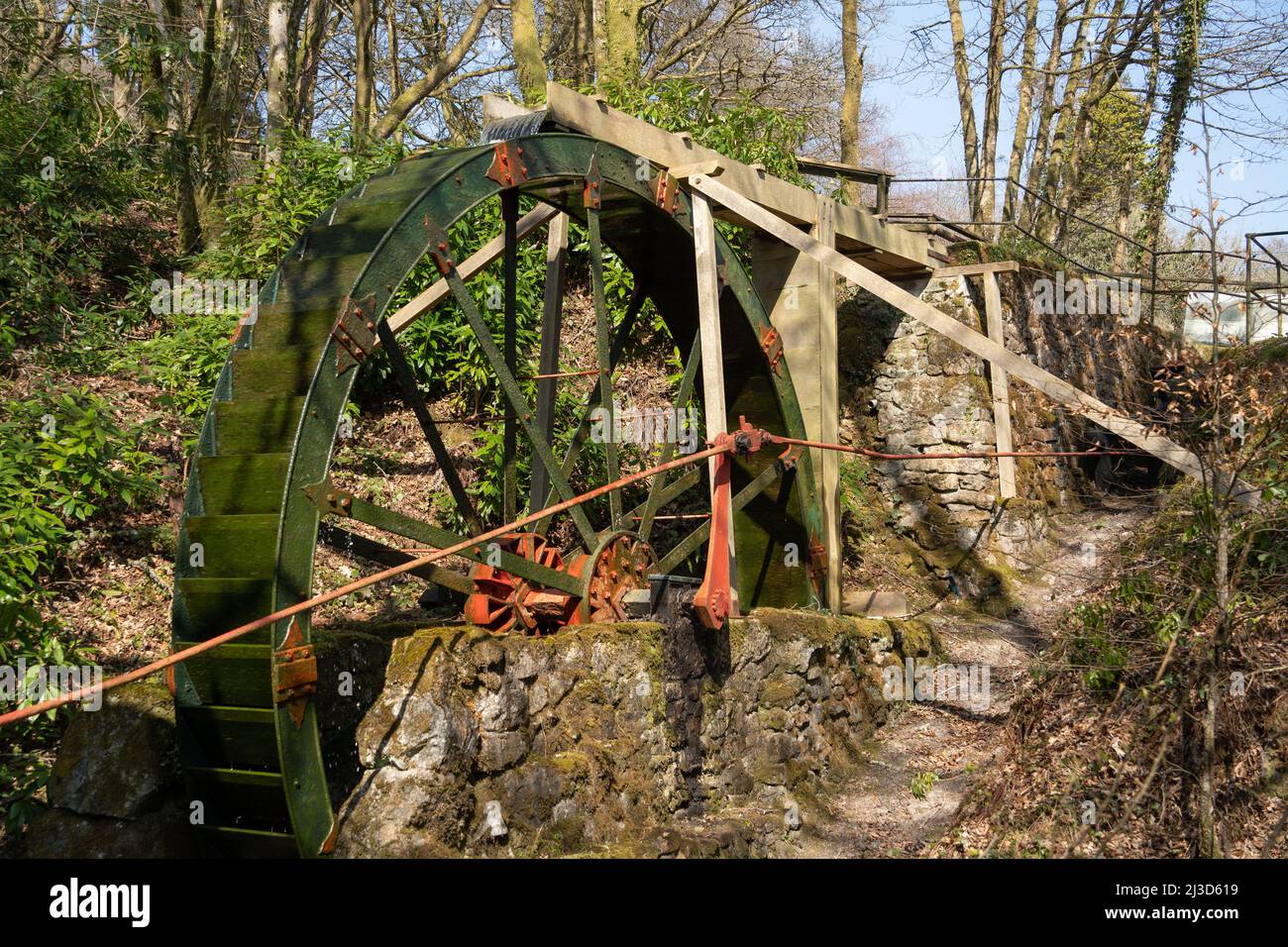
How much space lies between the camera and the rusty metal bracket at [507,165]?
5.06 meters

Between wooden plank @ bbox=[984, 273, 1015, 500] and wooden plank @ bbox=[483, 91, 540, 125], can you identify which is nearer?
wooden plank @ bbox=[483, 91, 540, 125]

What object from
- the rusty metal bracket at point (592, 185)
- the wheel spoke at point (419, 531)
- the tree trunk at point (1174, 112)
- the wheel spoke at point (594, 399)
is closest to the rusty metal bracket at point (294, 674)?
the wheel spoke at point (419, 531)

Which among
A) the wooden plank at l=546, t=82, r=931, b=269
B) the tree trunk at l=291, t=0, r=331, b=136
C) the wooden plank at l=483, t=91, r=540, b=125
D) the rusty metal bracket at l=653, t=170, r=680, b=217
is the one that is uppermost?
the tree trunk at l=291, t=0, r=331, b=136

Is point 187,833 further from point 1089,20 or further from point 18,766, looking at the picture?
point 1089,20

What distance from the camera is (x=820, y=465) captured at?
7535mm

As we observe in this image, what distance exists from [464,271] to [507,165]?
0.92m

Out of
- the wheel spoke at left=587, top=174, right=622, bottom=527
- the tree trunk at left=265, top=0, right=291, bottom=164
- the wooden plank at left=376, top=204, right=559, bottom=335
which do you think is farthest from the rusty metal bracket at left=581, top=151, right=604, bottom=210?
the tree trunk at left=265, top=0, right=291, bottom=164

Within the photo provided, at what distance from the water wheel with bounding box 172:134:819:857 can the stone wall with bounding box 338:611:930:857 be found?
34 centimetres

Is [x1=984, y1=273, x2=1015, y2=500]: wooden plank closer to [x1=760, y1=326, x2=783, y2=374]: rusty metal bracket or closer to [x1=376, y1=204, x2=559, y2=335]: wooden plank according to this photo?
[x1=760, y1=326, x2=783, y2=374]: rusty metal bracket

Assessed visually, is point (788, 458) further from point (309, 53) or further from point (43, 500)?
point (309, 53)

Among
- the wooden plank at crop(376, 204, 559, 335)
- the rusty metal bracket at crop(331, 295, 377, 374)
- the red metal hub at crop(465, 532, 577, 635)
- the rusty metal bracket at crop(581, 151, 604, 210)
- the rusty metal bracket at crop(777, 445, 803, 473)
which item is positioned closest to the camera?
the rusty metal bracket at crop(331, 295, 377, 374)

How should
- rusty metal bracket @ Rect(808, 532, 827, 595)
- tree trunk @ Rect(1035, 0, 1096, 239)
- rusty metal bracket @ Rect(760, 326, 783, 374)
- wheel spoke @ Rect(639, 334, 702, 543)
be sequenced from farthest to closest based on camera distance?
1. tree trunk @ Rect(1035, 0, 1096, 239)
2. rusty metal bracket @ Rect(808, 532, 827, 595)
3. rusty metal bracket @ Rect(760, 326, 783, 374)
4. wheel spoke @ Rect(639, 334, 702, 543)

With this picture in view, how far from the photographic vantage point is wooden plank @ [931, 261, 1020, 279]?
377 inches

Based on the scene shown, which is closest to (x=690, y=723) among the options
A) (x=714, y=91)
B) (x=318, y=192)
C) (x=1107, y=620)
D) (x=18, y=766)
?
(x=1107, y=620)
